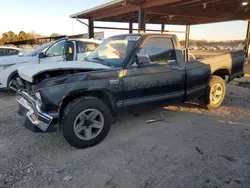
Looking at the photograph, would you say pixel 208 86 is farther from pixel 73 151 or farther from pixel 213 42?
pixel 213 42

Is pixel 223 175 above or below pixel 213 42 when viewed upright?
below

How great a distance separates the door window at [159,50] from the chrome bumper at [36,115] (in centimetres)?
191

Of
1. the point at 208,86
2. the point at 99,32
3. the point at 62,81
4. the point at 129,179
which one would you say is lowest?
the point at 129,179

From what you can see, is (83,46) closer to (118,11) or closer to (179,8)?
(118,11)

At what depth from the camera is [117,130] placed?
13.5 ft

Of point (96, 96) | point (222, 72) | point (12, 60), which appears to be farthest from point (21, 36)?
point (96, 96)

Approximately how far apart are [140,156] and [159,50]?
2.10 m

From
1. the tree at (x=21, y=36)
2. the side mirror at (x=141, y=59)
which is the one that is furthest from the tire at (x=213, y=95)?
the tree at (x=21, y=36)

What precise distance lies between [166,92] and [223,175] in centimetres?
188

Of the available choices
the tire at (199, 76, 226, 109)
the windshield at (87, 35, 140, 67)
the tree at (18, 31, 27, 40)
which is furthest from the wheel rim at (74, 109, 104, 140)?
the tree at (18, 31, 27, 40)

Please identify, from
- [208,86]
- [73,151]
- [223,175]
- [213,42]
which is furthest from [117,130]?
[213,42]

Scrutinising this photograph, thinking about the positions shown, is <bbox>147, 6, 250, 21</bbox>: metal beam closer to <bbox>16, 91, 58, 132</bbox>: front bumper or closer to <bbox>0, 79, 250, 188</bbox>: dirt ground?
<bbox>0, 79, 250, 188</bbox>: dirt ground

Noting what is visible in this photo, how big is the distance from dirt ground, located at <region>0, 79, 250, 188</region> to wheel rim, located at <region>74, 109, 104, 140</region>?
0.79 ft

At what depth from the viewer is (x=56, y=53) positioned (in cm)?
701
